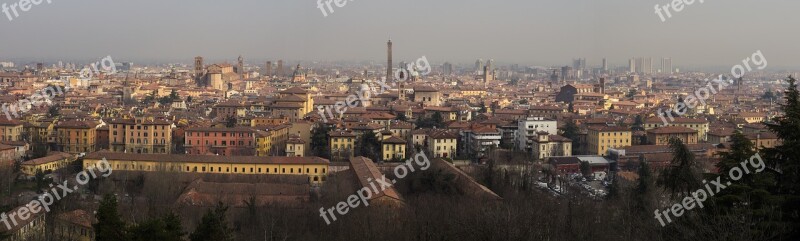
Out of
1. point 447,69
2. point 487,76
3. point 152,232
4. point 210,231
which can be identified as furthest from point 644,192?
point 447,69

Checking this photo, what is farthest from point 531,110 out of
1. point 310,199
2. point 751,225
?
point 751,225


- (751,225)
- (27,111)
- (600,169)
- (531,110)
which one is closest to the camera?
(751,225)

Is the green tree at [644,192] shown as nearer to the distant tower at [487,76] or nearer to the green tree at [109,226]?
the green tree at [109,226]

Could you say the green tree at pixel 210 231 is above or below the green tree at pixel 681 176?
below

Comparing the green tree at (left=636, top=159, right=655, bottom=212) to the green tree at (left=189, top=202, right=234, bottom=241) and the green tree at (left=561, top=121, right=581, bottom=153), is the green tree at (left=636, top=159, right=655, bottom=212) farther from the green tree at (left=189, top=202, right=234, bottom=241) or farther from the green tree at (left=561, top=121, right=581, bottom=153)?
the green tree at (left=561, top=121, right=581, bottom=153)

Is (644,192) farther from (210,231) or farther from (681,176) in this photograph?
(210,231)

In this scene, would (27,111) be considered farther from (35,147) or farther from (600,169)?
(600,169)

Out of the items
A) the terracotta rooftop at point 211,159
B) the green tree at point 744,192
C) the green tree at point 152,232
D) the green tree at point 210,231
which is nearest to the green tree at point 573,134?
the terracotta rooftop at point 211,159

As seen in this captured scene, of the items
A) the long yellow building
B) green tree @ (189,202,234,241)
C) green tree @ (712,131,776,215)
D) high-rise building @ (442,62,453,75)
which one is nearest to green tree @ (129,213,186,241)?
green tree @ (189,202,234,241)
